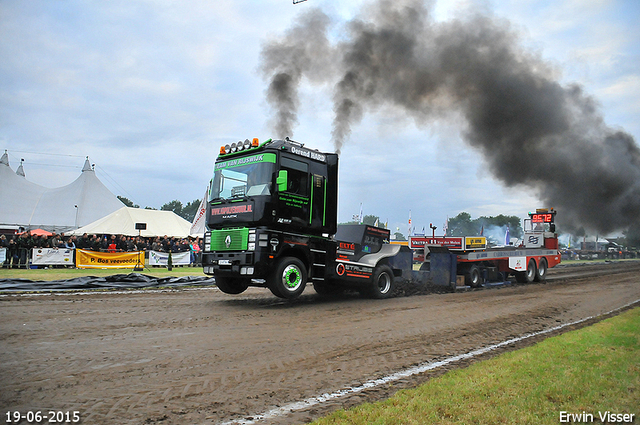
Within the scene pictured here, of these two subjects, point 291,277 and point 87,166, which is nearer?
point 291,277

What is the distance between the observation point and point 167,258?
928 inches

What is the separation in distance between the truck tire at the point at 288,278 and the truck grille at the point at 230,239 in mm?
880

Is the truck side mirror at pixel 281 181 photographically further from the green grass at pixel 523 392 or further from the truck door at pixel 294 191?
the green grass at pixel 523 392

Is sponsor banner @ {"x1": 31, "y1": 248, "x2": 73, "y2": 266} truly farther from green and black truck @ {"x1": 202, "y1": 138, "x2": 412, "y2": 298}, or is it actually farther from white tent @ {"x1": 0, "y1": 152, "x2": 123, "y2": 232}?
white tent @ {"x1": 0, "y1": 152, "x2": 123, "y2": 232}

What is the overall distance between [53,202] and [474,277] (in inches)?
1549

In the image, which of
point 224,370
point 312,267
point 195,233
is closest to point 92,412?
point 224,370

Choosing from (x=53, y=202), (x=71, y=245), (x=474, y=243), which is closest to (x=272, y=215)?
(x=474, y=243)

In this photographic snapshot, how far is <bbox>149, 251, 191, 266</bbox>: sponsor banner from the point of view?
23.0 metres

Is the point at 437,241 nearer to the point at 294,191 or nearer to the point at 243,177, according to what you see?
the point at 294,191

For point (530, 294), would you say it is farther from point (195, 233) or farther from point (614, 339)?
point (195, 233)

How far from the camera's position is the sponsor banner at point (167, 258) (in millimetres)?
22953

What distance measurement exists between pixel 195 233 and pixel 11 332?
20768mm

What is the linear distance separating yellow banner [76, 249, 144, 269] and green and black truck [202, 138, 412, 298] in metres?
12.3

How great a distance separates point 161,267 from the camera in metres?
Result: 23.3
